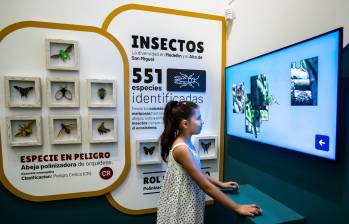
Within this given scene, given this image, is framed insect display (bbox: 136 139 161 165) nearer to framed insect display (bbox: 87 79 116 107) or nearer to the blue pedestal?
framed insect display (bbox: 87 79 116 107)

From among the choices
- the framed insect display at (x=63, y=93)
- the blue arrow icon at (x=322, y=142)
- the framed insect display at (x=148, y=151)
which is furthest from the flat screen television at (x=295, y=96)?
the framed insect display at (x=63, y=93)

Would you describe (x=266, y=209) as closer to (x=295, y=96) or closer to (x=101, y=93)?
(x=295, y=96)

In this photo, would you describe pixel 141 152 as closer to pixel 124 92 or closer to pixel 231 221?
pixel 124 92

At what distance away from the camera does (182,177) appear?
4.23ft

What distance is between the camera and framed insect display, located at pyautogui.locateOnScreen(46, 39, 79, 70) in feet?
5.06

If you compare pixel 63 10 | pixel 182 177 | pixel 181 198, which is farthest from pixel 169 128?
pixel 63 10

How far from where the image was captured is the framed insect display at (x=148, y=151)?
1761 mm

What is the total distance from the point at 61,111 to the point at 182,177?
1014mm

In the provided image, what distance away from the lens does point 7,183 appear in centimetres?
155

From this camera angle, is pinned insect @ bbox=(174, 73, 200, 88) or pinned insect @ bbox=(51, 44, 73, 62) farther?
pinned insect @ bbox=(174, 73, 200, 88)

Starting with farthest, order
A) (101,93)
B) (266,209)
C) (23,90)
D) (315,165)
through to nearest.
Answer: (101,93) < (23,90) < (266,209) < (315,165)

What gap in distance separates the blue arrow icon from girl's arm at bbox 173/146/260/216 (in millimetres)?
444

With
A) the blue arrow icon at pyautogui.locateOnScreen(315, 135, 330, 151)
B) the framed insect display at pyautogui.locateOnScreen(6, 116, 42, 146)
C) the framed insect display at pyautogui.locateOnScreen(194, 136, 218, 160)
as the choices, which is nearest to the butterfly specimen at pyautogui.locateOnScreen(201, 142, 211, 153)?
the framed insect display at pyautogui.locateOnScreen(194, 136, 218, 160)

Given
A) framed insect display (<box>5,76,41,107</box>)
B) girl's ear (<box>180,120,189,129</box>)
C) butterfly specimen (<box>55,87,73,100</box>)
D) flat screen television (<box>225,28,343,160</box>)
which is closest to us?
flat screen television (<box>225,28,343,160</box>)
